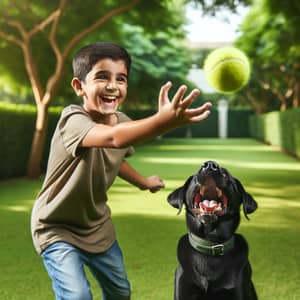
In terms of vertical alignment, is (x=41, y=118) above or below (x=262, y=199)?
above

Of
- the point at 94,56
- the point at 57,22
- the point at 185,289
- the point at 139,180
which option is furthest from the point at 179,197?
the point at 57,22

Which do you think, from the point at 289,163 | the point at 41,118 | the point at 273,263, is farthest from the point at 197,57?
the point at 273,263

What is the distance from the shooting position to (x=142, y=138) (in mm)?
2482

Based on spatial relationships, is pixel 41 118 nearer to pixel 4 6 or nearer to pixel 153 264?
pixel 4 6

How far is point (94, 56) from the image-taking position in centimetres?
300

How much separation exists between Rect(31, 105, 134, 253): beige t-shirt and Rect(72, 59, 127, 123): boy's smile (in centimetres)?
9

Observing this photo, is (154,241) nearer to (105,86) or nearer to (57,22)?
(105,86)

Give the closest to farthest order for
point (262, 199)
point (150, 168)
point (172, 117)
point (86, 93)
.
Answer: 1. point (172, 117)
2. point (86, 93)
3. point (262, 199)
4. point (150, 168)

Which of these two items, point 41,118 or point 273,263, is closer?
point 273,263

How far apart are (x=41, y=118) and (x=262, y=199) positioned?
23.8ft

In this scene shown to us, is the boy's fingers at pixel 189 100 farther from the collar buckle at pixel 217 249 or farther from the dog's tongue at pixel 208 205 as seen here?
the collar buckle at pixel 217 249

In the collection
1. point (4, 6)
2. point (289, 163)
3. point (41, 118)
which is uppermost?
point (4, 6)

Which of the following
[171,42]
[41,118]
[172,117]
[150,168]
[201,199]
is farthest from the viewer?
[171,42]

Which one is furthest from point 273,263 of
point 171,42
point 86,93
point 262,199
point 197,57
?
point 197,57
